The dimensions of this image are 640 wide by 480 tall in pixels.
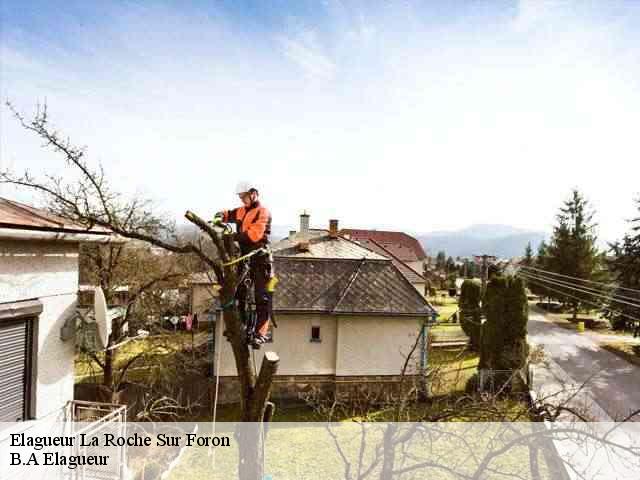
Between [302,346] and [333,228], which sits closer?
[302,346]

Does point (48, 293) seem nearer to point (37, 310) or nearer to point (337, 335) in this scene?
point (37, 310)

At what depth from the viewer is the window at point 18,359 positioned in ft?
17.4

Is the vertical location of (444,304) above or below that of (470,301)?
below

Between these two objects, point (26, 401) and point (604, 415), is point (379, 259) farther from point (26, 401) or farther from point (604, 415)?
point (26, 401)

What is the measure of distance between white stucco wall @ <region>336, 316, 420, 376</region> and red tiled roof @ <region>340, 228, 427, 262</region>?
29.2 meters

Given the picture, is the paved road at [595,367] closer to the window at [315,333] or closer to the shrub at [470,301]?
the shrub at [470,301]

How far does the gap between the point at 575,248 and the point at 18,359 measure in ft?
138

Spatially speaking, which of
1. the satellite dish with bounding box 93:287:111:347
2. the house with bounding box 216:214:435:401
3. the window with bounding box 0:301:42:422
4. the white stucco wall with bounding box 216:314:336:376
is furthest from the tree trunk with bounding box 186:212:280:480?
the white stucco wall with bounding box 216:314:336:376

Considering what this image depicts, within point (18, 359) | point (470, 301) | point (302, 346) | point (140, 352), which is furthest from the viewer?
point (470, 301)

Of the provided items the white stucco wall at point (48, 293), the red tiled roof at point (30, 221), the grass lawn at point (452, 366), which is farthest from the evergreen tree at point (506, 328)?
the red tiled roof at point (30, 221)

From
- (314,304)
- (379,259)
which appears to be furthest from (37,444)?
(379,259)

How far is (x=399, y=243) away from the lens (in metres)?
51.2

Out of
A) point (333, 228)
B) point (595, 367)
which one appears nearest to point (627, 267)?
point (595, 367)

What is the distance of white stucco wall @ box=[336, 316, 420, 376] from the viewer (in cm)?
1686
